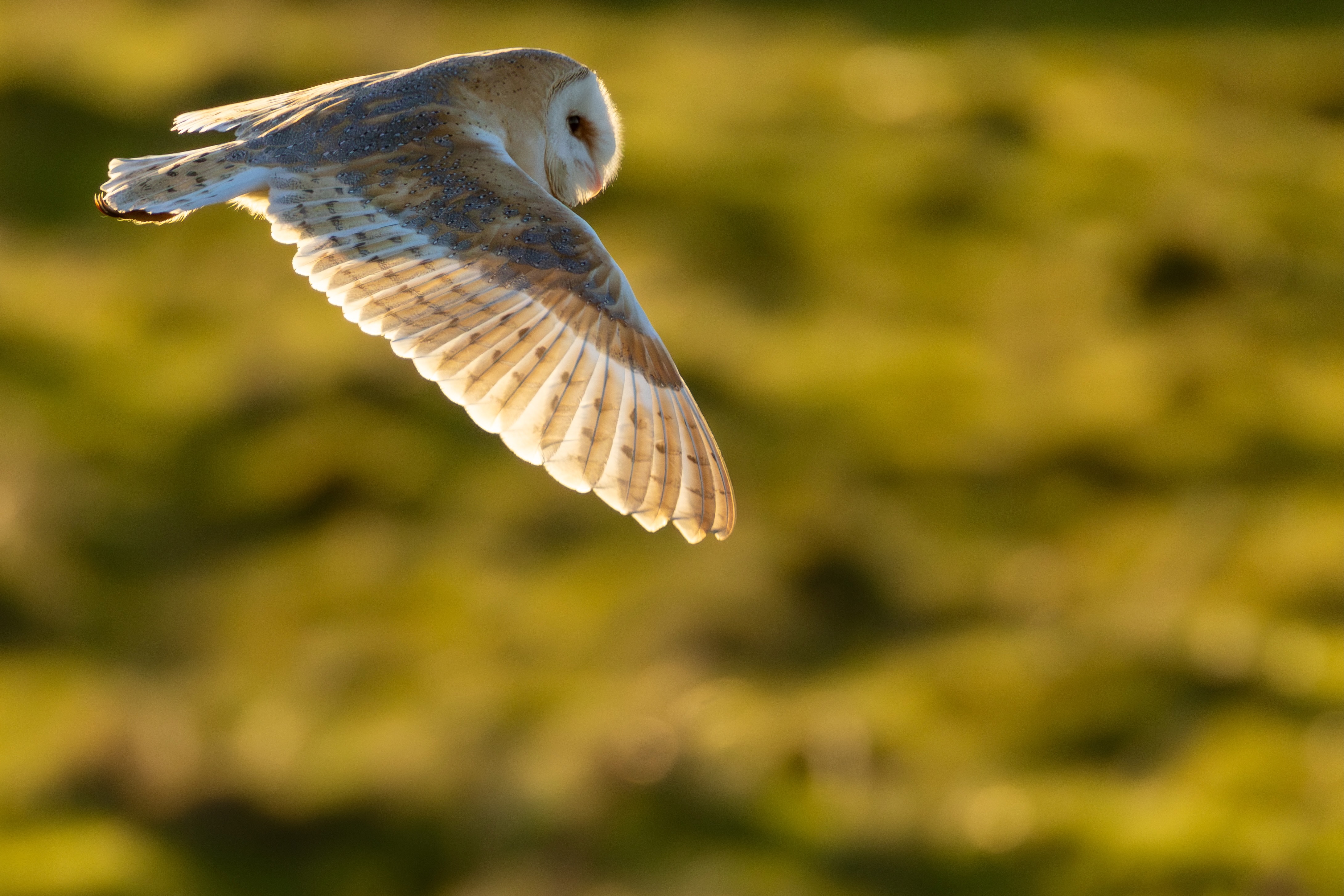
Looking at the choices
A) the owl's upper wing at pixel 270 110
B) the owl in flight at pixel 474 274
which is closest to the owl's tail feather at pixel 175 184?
the owl in flight at pixel 474 274

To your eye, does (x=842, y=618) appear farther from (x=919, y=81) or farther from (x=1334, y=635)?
(x=919, y=81)

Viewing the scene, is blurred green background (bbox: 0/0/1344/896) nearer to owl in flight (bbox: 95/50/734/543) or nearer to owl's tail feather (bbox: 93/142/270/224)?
owl in flight (bbox: 95/50/734/543)

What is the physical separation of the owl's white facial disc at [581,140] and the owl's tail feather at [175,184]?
2.31 feet

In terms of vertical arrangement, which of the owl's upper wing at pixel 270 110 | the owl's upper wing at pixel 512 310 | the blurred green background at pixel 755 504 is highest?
the blurred green background at pixel 755 504

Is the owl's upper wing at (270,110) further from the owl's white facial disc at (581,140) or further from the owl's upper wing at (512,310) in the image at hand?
the owl's white facial disc at (581,140)

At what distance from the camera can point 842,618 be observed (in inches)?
296

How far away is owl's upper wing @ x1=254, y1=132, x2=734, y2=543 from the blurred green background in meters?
4.18

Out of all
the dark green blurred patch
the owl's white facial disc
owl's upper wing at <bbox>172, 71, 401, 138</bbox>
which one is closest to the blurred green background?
the dark green blurred patch

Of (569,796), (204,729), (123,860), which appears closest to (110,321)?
(204,729)

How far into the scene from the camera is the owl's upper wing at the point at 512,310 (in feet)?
7.75

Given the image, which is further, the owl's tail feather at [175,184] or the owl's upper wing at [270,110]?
the owl's upper wing at [270,110]

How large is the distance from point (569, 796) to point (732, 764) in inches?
30.1

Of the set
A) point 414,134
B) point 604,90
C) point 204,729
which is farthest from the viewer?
point 204,729

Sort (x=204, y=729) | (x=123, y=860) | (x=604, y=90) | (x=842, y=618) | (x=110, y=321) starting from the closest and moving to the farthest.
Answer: (x=604, y=90)
(x=123, y=860)
(x=204, y=729)
(x=842, y=618)
(x=110, y=321)
